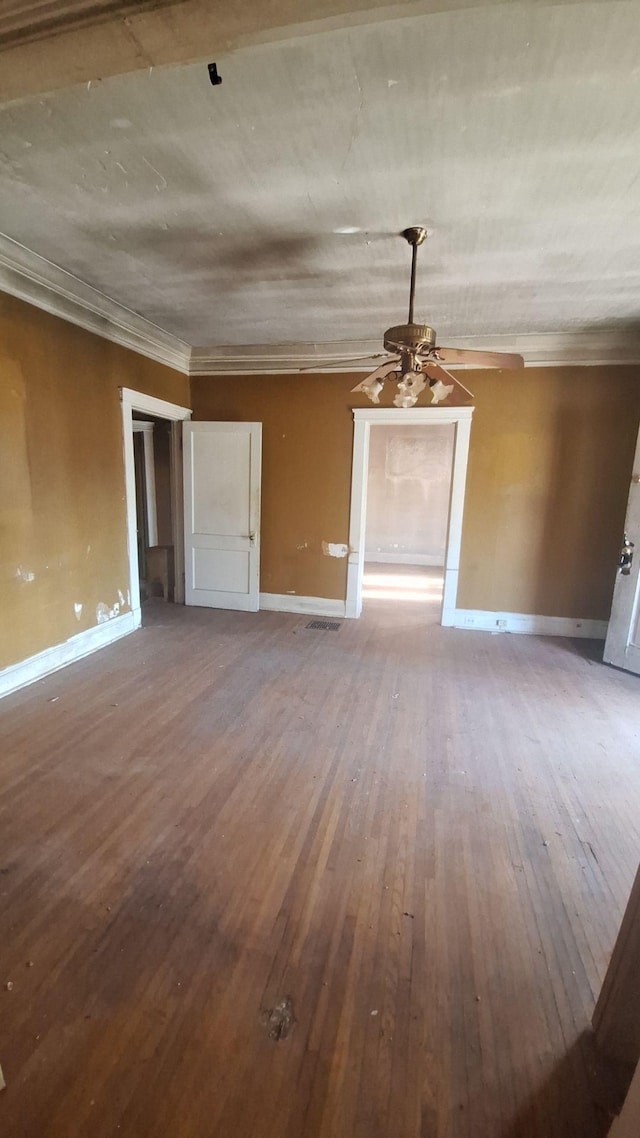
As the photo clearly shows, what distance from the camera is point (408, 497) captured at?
8.37 metres

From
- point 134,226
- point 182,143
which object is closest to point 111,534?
A: point 134,226

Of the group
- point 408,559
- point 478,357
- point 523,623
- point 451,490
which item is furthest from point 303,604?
point 408,559

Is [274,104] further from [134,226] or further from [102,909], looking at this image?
[102,909]

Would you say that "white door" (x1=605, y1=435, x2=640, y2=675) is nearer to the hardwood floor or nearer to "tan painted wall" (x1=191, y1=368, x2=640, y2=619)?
"tan painted wall" (x1=191, y1=368, x2=640, y2=619)

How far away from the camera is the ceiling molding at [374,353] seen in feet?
13.2

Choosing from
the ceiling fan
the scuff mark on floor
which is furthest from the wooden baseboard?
the scuff mark on floor

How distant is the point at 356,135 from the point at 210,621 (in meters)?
3.86

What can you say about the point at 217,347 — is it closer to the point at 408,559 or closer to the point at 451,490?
the point at 451,490

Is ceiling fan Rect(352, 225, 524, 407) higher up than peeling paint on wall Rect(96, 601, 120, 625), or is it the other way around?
ceiling fan Rect(352, 225, 524, 407)

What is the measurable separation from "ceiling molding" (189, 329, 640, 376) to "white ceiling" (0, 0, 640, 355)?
744 millimetres

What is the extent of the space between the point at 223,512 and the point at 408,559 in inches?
172

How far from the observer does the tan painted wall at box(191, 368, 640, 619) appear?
4.19 meters

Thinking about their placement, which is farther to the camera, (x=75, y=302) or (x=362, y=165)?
(x=75, y=302)

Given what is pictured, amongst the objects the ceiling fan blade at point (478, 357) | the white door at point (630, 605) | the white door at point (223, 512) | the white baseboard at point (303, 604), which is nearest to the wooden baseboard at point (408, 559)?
the white baseboard at point (303, 604)
